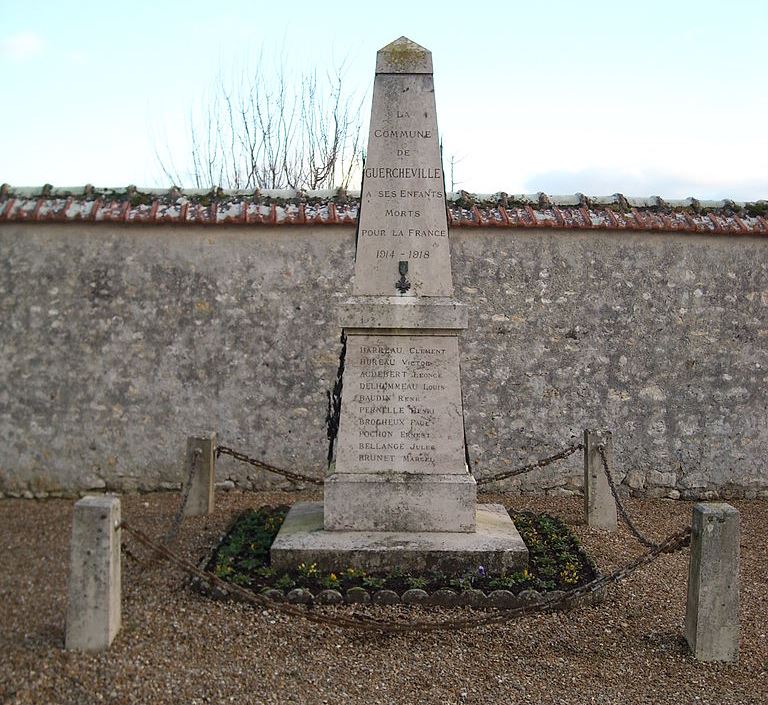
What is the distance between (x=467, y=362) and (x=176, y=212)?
3.38 m

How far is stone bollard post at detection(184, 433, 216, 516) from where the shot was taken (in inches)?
284

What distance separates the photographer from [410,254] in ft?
18.4

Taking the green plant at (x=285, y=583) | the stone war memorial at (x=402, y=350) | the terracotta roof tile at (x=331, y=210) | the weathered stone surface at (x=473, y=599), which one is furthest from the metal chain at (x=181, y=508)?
the terracotta roof tile at (x=331, y=210)

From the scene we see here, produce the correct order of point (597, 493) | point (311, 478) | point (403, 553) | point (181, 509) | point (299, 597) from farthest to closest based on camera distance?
point (597, 493), point (311, 478), point (181, 509), point (403, 553), point (299, 597)

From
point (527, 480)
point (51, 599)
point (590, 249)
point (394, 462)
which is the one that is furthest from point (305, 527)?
point (590, 249)

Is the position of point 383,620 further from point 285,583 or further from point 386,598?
point 285,583

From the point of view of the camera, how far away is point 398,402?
5.58 meters

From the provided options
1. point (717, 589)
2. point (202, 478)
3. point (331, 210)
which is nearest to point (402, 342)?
point (717, 589)

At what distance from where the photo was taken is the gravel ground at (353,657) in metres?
3.80

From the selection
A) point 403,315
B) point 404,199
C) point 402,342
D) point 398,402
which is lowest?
point 398,402

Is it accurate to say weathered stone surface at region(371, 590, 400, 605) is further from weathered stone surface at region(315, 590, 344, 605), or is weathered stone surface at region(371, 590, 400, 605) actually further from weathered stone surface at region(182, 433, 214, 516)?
weathered stone surface at region(182, 433, 214, 516)

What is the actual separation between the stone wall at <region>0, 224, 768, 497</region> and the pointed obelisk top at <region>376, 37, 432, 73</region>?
Answer: 111 inches

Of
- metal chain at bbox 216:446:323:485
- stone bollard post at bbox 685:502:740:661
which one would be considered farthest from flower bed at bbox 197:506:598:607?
stone bollard post at bbox 685:502:740:661

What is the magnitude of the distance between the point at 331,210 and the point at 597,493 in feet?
12.7
